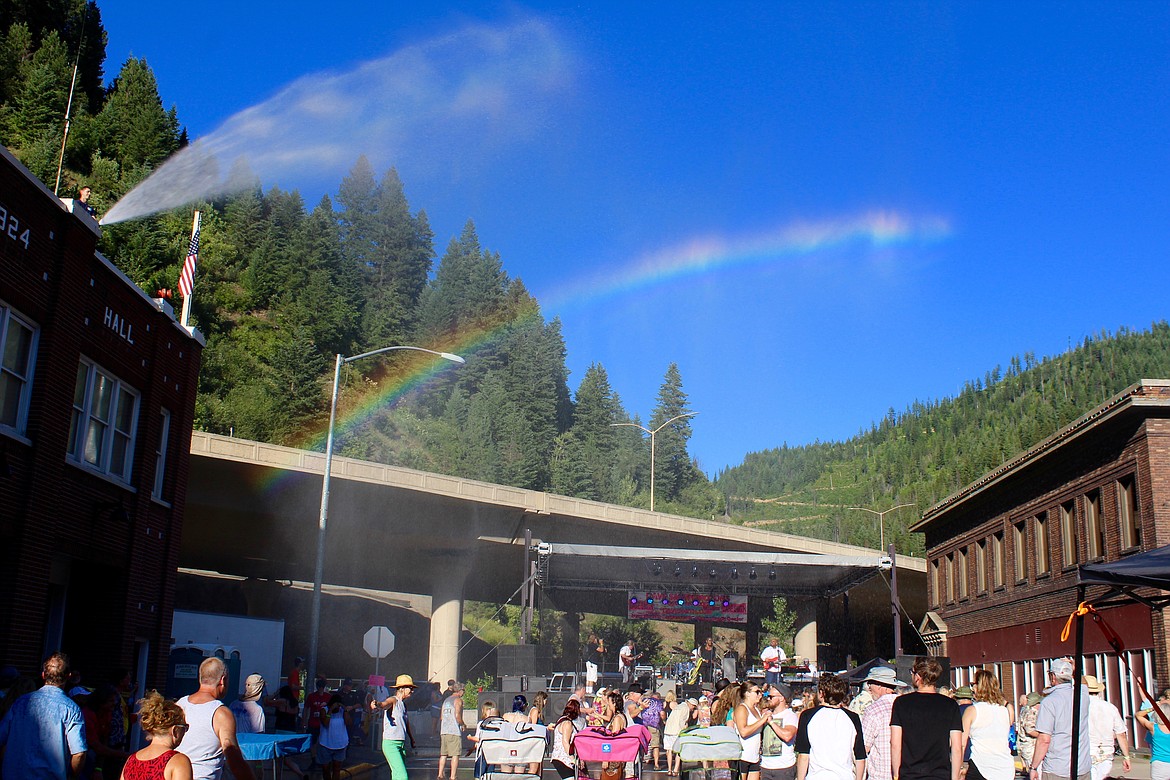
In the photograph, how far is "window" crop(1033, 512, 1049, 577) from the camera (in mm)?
33188

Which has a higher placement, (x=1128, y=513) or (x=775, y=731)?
(x=1128, y=513)

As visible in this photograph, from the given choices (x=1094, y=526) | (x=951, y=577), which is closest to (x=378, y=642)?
(x=1094, y=526)

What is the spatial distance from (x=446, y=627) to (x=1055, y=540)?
27.9 metres

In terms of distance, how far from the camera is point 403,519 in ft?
157

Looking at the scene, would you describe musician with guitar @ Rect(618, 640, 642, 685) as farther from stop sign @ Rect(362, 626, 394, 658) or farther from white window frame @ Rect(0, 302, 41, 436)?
white window frame @ Rect(0, 302, 41, 436)

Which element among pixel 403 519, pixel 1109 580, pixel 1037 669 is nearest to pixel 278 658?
pixel 403 519

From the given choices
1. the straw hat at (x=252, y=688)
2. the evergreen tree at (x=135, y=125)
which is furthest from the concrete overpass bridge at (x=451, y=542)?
the evergreen tree at (x=135, y=125)

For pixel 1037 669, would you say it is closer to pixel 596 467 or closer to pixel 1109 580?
pixel 1109 580

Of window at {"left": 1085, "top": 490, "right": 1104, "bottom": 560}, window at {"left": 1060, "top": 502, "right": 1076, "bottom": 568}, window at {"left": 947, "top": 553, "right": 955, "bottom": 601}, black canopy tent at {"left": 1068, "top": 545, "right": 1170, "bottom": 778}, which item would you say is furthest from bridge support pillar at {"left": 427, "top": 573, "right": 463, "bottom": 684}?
black canopy tent at {"left": 1068, "top": 545, "right": 1170, "bottom": 778}

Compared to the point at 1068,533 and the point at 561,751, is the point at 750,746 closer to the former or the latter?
the point at 561,751

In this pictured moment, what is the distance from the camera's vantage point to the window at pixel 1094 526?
29.2 meters

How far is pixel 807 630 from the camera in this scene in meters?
54.4

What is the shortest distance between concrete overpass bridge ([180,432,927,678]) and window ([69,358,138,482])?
17.3 meters

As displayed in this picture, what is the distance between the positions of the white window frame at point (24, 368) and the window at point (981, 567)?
33.2 meters
